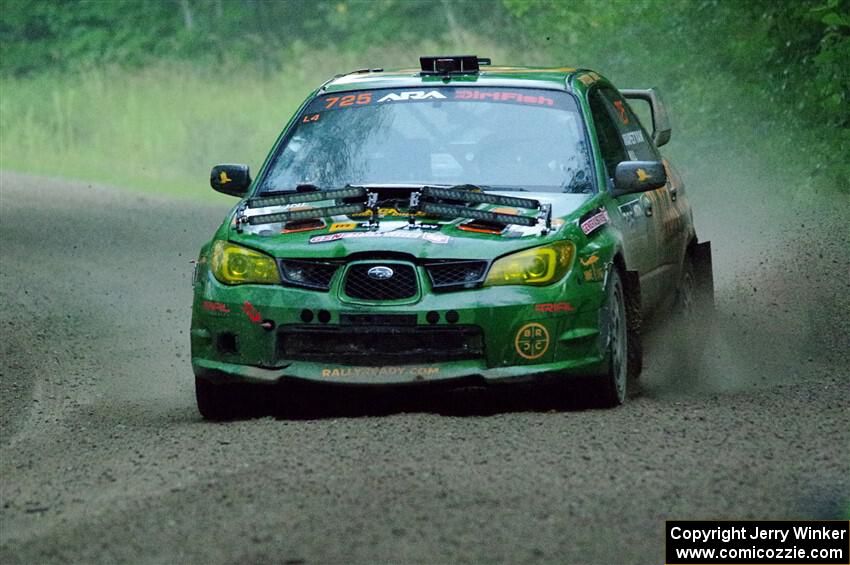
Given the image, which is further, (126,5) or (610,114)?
(126,5)

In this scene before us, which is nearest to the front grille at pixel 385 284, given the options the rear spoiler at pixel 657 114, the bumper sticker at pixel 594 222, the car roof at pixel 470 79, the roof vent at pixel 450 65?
the bumper sticker at pixel 594 222

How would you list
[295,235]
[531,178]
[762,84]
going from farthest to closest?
[762,84], [531,178], [295,235]

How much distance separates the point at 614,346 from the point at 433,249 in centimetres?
103

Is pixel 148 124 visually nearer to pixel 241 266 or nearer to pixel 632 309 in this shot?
pixel 632 309

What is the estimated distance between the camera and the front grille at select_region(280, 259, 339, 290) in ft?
28.0

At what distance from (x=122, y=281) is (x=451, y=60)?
265 inches

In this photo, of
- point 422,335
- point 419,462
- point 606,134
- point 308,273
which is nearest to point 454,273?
point 422,335

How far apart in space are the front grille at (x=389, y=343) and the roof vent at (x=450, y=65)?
2.22 metres

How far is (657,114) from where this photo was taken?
12.4m

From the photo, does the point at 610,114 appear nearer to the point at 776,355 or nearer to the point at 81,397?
the point at 776,355

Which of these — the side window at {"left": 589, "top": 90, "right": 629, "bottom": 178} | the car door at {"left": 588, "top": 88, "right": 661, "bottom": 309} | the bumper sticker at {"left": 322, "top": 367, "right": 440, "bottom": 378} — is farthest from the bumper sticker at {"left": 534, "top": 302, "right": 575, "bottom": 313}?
the side window at {"left": 589, "top": 90, "right": 629, "bottom": 178}

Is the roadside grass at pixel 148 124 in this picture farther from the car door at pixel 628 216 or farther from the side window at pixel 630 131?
the car door at pixel 628 216

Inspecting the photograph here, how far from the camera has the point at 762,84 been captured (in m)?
21.6

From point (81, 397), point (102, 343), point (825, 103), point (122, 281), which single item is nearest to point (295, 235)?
point (81, 397)
